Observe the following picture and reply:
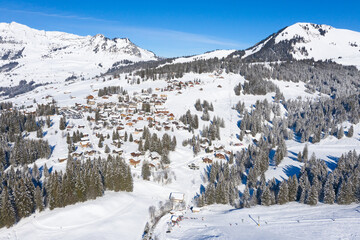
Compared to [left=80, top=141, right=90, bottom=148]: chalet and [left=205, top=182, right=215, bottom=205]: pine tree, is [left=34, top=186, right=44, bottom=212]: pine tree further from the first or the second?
[left=205, top=182, right=215, bottom=205]: pine tree

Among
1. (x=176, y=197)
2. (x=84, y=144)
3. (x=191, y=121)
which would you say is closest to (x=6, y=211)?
(x=176, y=197)

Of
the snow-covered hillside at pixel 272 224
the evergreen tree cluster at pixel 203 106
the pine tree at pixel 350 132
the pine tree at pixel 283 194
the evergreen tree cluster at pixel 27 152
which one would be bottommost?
the snow-covered hillside at pixel 272 224

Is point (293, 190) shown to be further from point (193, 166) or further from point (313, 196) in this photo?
point (193, 166)

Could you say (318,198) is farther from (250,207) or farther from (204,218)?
(204,218)

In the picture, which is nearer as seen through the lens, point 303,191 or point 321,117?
point 303,191

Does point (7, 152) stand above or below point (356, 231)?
above

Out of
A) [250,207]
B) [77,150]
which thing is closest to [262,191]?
[250,207]

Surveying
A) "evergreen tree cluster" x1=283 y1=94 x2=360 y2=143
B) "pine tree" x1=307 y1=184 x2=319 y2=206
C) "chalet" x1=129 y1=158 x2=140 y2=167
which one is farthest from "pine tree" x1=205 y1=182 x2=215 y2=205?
"evergreen tree cluster" x1=283 y1=94 x2=360 y2=143

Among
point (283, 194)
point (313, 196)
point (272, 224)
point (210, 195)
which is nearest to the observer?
point (272, 224)

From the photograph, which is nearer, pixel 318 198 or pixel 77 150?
pixel 318 198

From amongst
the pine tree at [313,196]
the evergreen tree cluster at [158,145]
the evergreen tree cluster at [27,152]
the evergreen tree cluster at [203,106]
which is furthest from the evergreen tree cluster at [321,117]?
the evergreen tree cluster at [27,152]

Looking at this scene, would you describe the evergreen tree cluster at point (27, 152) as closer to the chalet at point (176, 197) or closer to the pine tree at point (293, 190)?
the chalet at point (176, 197)
